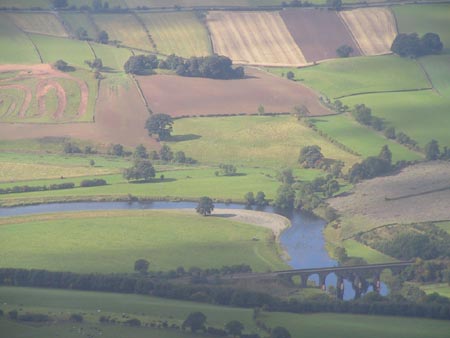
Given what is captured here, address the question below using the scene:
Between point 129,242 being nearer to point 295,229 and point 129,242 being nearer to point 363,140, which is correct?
point 295,229

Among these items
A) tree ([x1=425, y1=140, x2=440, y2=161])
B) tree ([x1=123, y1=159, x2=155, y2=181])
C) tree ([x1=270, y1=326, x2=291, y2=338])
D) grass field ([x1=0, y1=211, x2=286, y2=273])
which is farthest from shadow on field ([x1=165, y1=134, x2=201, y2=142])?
tree ([x1=270, y1=326, x2=291, y2=338])

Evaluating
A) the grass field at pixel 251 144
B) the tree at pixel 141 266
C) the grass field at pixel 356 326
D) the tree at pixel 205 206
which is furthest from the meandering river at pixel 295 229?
the grass field at pixel 251 144

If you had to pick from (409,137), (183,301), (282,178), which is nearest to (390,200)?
(282,178)

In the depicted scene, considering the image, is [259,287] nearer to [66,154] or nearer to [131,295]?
[131,295]

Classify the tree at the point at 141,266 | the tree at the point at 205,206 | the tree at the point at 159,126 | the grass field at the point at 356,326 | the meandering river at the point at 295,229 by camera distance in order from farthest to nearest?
the tree at the point at 159,126 < the tree at the point at 205,206 < the meandering river at the point at 295,229 < the tree at the point at 141,266 < the grass field at the point at 356,326

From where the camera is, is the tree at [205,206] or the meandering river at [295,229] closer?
the meandering river at [295,229]

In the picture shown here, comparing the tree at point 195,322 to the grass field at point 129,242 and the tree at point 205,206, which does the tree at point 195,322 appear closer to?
the grass field at point 129,242

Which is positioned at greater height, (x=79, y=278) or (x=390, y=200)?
(x=390, y=200)
